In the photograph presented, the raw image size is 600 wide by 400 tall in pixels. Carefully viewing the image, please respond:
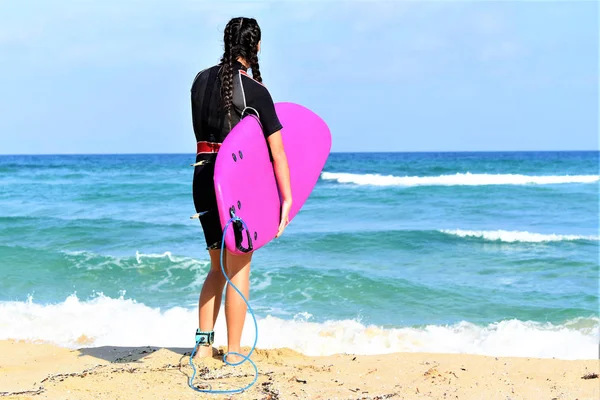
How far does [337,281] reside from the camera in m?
7.05

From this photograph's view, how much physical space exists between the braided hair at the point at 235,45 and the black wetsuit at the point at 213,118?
29 mm

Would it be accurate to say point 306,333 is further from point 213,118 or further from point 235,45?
point 235,45

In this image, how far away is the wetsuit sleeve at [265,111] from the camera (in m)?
Result: 3.09

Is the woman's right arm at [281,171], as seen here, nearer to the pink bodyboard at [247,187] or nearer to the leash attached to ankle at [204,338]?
the pink bodyboard at [247,187]

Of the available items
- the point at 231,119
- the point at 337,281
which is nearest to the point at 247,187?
the point at 231,119

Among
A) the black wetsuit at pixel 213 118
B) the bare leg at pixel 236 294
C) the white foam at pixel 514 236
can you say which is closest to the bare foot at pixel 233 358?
the bare leg at pixel 236 294

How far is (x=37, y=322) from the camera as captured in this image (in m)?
5.38

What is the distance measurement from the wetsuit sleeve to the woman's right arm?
1.2 inches

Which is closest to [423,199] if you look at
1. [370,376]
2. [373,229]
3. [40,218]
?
[373,229]

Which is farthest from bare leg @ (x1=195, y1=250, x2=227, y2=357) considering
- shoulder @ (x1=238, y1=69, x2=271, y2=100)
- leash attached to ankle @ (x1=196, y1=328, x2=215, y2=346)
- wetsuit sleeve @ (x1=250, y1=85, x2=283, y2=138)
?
shoulder @ (x1=238, y1=69, x2=271, y2=100)

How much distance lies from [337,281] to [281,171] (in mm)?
4065

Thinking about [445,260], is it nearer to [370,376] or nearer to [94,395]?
[370,376]

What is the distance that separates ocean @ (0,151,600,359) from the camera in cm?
514

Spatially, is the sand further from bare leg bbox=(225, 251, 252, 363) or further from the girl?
the girl
